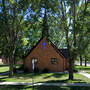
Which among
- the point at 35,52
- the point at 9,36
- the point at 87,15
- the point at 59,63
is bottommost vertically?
the point at 59,63

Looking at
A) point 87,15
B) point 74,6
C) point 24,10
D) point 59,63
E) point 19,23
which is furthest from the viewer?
point 59,63

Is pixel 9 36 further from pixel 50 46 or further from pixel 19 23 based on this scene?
pixel 50 46

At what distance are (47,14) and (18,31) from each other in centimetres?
559

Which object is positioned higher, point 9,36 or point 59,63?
point 9,36

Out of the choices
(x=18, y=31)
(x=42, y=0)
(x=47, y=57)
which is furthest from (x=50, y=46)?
(x=42, y=0)

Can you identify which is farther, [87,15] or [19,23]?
[19,23]

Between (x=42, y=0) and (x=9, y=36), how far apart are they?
7134 mm

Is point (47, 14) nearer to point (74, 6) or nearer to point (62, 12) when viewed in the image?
point (62, 12)

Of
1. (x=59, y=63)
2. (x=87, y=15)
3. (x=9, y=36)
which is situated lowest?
(x=59, y=63)

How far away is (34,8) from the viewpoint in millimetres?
14516

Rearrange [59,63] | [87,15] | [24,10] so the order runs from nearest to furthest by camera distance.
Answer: [87,15], [24,10], [59,63]

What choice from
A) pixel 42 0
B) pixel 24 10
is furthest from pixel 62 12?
pixel 24 10

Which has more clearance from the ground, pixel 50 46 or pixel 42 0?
pixel 42 0

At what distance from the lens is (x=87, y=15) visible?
1259 cm
